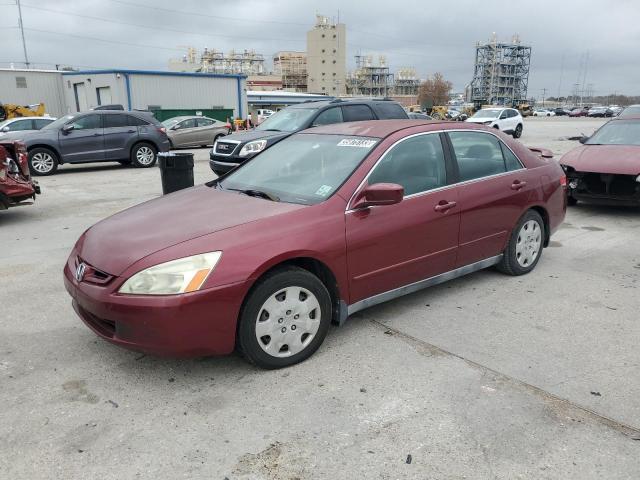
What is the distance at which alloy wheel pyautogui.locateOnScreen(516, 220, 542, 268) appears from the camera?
514 cm

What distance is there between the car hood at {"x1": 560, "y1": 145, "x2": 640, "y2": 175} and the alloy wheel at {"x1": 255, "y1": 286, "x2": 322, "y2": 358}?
6142mm

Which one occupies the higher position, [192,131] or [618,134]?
[618,134]

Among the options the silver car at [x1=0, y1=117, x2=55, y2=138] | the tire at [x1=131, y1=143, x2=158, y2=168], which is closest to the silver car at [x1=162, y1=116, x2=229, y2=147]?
the silver car at [x1=0, y1=117, x2=55, y2=138]

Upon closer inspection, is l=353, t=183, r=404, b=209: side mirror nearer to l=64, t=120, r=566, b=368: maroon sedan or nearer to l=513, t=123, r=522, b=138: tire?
l=64, t=120, r=566, b=368: maroon sedan

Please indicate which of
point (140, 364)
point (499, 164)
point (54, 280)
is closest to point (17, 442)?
point (140, 364)

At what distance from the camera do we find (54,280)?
5227 mm

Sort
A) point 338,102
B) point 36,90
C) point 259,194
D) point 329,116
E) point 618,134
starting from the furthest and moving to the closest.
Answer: point 36,90 → point 338,102 → point 329,116 → point 618,134 → point 259,194

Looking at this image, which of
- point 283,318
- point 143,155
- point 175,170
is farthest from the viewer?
point 143,155

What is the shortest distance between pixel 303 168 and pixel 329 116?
6.74 meters

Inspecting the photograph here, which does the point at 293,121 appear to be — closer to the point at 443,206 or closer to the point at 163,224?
the point at 443,206

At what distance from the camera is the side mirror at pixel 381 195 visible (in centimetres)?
359

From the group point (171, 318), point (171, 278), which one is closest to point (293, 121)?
point (171, 278)

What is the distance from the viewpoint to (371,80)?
153 m

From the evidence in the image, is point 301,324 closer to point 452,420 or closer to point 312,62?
point 452,420
